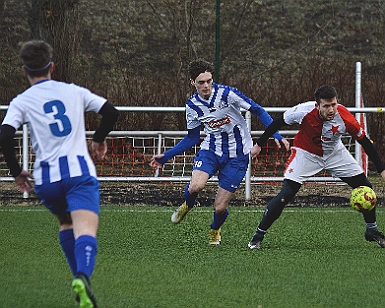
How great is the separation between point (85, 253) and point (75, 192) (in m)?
0.39

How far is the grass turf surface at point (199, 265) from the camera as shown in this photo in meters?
5.99

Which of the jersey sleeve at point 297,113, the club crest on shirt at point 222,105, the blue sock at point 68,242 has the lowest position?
the blue sock at point 68,242

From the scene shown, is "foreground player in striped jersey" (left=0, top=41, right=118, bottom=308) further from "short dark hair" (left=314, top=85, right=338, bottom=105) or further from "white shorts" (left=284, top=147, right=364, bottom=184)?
"white shorts" (left=284, top=147, right=364, bottom=184)

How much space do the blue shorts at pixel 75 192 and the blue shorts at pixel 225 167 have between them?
3.63 metres

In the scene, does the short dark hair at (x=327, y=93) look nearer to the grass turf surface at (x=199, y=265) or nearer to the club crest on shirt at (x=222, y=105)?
the club crest on shirt at (x=222, y=105)

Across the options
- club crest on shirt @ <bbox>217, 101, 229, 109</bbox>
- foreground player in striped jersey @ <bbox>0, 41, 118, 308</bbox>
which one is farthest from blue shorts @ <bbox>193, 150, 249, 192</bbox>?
foreground player in striped jersey @ <bbox>0, 41, 118, 308</bbox>

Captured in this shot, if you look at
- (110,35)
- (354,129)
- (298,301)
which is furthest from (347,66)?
(298,301)

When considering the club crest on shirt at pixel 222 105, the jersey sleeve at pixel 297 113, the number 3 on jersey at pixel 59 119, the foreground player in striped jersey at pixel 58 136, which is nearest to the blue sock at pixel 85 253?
the foreground player in striped jersey at pixel 58 136

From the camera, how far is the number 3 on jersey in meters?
5.39

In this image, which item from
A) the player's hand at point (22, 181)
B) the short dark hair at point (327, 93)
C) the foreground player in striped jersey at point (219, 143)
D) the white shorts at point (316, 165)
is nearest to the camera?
the player's hand at point (22, 181)

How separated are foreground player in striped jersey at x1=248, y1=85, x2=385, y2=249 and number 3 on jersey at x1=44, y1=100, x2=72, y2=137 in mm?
3092

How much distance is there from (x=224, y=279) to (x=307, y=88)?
10.1 m

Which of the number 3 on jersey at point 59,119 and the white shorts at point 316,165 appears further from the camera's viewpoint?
the white shorts at point 316,165

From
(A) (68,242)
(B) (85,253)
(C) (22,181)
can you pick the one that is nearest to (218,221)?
(A) (68,242)
